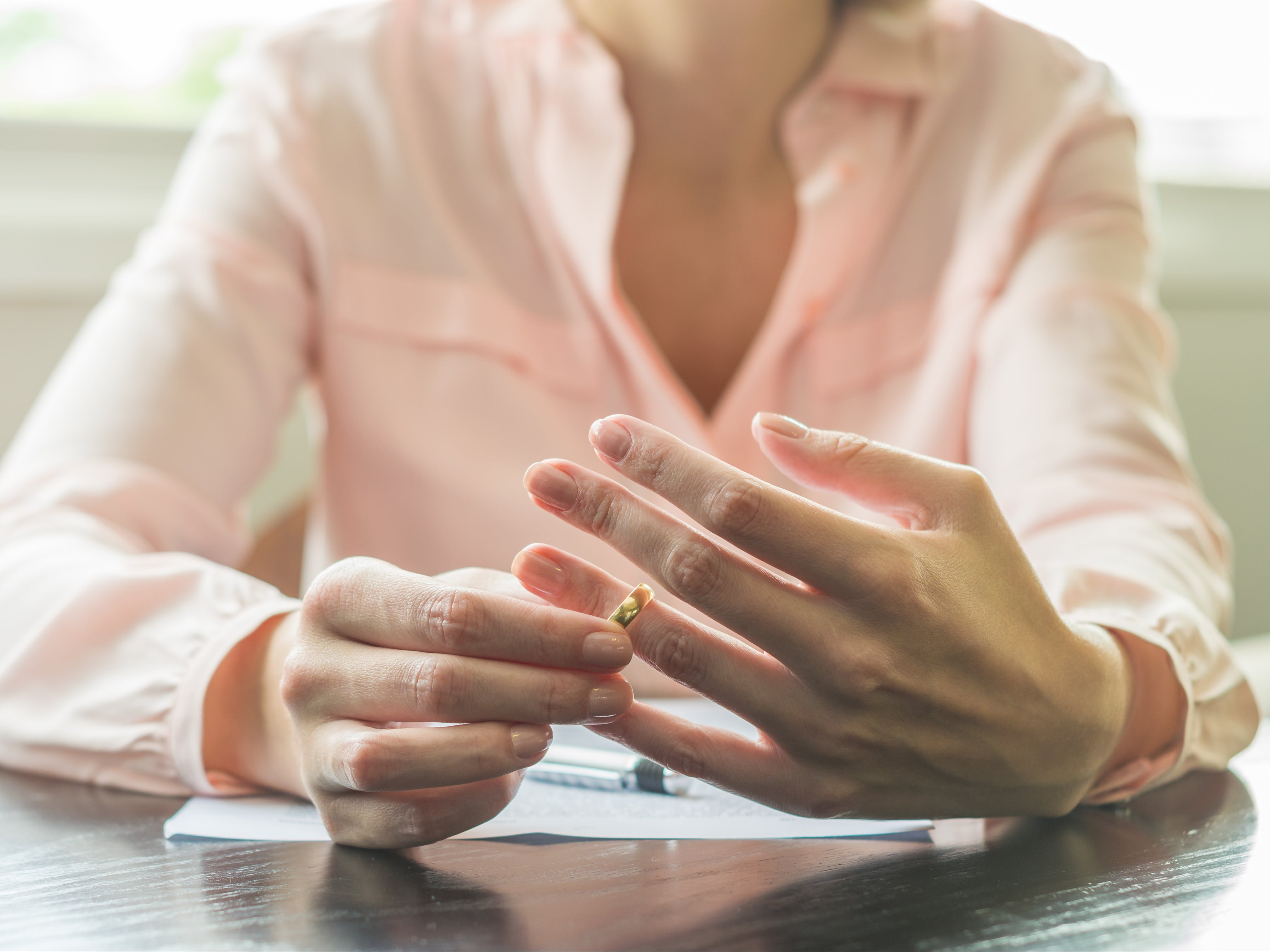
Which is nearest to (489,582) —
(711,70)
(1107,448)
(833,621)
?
(833,621)

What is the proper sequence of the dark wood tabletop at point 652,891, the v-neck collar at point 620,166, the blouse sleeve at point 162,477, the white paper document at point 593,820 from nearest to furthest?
the dark wood tabletop at point 652,891 → the white paper document at point 593,820 → the blouse sleeve at point 162,477 → the v-neck collar at point 620,166

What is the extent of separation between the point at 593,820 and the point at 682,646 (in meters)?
0.11

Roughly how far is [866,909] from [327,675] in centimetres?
21

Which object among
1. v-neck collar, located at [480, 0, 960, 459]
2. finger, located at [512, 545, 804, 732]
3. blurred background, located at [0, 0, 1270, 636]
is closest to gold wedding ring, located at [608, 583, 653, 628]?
finger, located at [512, 545, 804, 732]

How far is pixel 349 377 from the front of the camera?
896 mm

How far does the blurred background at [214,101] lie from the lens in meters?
1.21

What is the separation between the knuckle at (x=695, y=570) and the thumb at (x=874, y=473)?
5 cm

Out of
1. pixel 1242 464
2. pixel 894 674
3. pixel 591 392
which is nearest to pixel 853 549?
pixel 894 674

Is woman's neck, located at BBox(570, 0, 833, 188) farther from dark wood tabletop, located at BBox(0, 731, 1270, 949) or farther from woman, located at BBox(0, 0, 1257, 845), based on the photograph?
dark wood tabletop, located at BBox(0, 731, 1270, 949)

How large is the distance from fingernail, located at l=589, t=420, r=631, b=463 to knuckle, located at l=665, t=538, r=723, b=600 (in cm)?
4

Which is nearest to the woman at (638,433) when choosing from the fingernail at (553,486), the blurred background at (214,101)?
the fingernail at (553,486)

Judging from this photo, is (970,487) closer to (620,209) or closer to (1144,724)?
(1144,724)

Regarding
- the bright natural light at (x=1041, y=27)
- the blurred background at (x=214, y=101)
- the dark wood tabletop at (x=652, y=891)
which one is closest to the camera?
the dark wood tabletop at (x=652, y=891)

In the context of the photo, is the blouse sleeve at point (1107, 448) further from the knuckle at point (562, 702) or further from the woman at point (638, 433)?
the knuckle at point (562, 702)
